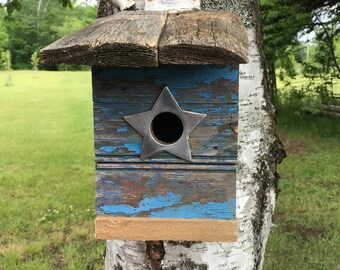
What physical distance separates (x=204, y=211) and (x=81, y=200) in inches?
155

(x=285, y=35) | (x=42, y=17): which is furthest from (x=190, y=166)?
(x=42, y=17)

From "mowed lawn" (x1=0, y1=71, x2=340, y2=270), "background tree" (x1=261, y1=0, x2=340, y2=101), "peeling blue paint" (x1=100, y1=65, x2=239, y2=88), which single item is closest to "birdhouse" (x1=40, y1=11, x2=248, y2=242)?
"peeling blue paint" (x1=100, y1=65, x2=239, y2=88)

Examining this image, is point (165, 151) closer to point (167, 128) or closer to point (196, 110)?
point (196, 110)

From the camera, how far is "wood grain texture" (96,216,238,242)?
1.62 meters

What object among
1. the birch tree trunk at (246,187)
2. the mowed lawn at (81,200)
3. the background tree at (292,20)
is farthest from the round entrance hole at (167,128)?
the background tree at (292,20)

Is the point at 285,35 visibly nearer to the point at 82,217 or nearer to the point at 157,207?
the point at 82,217

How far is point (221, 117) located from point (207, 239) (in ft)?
1.39

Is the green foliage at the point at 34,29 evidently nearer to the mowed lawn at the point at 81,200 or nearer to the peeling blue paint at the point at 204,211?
the mowed lawn at the point at 81,200

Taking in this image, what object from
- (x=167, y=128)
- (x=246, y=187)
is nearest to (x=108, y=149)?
(x=167, y=128)

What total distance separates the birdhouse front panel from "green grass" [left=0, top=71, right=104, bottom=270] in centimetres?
237

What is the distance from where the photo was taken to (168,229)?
5.38ft

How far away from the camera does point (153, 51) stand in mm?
1286

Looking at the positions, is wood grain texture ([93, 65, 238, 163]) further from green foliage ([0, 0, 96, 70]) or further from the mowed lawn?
green foliage ([0, 0, 96, 70])

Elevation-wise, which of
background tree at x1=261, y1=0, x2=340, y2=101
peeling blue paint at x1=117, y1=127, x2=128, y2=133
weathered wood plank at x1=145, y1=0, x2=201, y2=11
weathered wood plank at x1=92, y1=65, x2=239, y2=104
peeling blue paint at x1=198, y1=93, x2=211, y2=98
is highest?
background tree at x1=261, y1=0, x2=340, y2=101
